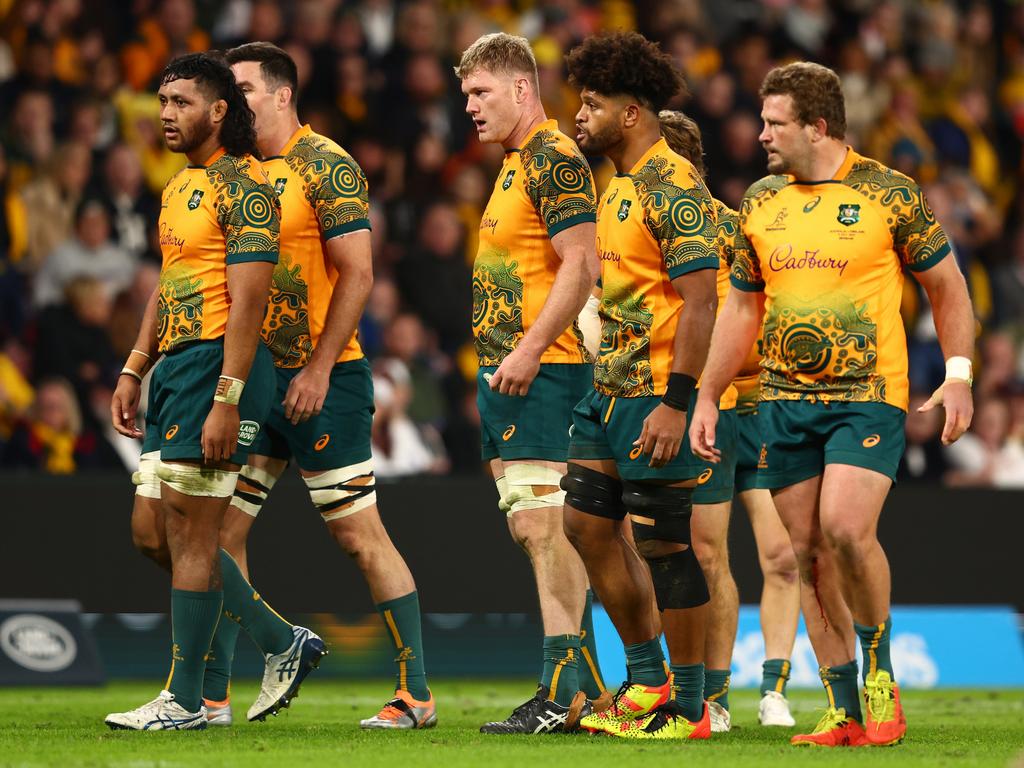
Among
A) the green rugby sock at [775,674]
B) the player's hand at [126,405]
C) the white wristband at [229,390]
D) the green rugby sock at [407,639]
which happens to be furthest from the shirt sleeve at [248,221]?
A: the green rugby sock at [775,674]

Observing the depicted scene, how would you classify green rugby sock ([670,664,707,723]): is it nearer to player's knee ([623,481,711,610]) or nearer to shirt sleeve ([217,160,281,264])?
player's knee ([623,481,711,610])

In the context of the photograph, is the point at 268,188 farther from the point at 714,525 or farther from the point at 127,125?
the point at 127,125

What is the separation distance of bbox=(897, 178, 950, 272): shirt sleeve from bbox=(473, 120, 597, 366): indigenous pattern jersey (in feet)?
3.77

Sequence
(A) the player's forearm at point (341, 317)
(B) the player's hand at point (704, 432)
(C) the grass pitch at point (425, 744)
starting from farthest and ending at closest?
(A) the player's forearm at point (341, 317) → (B) the player's hand at point (704, 432) → (C) the grass pitch at point (425, 744)

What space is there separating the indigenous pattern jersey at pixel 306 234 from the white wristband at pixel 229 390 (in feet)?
2.26

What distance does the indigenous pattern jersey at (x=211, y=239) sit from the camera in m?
6.39

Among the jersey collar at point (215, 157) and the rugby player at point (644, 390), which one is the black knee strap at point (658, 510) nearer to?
the rugby player at point (644, 390)

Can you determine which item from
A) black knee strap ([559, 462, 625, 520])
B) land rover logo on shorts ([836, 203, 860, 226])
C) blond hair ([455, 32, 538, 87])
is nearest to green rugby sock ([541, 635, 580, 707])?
black knee strap ([559, 462, 625, 520])

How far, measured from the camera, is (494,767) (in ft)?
18.1

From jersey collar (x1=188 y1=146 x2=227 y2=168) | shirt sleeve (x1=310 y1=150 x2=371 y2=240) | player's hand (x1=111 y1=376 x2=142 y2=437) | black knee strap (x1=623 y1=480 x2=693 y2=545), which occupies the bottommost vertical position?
black knee strap (x1=623 y1=480 x2=693 y2=545)

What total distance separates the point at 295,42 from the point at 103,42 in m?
1.44

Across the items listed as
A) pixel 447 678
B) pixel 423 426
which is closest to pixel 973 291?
pixel 423 426

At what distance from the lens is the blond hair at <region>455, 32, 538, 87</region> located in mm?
6883

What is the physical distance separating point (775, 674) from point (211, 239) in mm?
3102
